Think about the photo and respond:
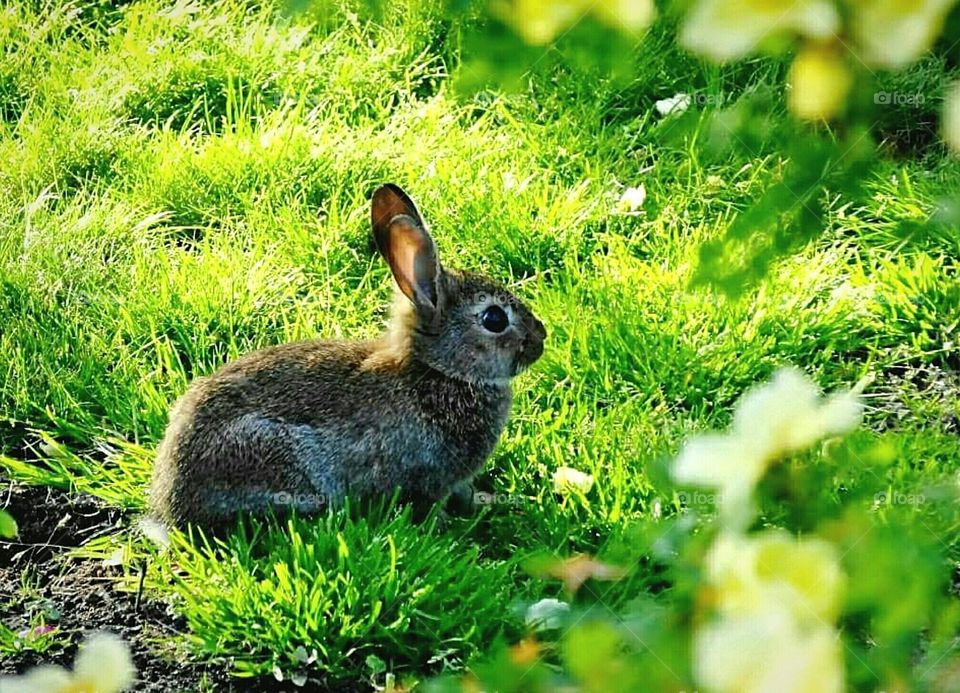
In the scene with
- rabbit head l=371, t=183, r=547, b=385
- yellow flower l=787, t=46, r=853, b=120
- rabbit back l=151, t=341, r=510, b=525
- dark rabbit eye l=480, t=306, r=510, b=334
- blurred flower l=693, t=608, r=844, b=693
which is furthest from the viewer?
dark rabbit eye l=480, t=306, r=510, b=334

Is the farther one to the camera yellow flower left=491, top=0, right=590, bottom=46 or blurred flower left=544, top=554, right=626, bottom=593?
blurred flower left=544, top=554, right=626, bottom=593

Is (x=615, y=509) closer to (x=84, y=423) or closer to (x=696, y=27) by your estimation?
(x=84, y=423)

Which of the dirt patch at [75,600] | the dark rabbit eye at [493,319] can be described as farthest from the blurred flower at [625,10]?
the dark rabbit eye at [493,319]

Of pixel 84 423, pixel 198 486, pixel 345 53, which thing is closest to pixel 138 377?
pixel 84 423

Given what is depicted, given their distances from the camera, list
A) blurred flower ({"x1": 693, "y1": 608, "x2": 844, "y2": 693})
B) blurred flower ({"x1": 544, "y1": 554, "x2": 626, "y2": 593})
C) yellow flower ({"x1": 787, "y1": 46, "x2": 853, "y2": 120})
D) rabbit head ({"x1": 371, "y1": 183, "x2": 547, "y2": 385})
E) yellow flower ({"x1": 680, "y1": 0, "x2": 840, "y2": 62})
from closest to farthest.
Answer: blurred flower ({"x1": 693, "y1": 608, "x2": 844, "y2": 693}), yellow flower ({"x1": 680, "y1": 0, "x2": 840, "y2": 62}), yellow flower ({"x1": 787, "y1": 46, "x2": 853, "y2": 120}), blurred flower ({"x1": 544, "y1": 554, "x2": 626, "y2": 593}), rabbit head ({"x1": 371, "y1": 183, "x2": 547, "y2": 385})

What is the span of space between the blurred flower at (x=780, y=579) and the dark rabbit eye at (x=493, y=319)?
10.2 feet

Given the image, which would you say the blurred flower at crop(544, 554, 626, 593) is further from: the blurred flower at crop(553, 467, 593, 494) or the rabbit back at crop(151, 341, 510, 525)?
the rabbit back at crop(151, 341, 510, 525)

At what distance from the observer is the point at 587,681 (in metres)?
1.27

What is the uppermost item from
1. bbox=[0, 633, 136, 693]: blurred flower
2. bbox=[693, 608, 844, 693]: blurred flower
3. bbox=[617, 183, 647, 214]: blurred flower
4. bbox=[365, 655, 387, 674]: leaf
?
bbox=[693, 608, 844, 693]: blurred flower

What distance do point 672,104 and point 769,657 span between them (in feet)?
16.6

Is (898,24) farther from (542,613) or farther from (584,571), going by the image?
(584,571)

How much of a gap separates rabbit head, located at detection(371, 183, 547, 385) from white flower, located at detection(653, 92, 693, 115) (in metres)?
1.73

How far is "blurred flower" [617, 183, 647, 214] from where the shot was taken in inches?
215

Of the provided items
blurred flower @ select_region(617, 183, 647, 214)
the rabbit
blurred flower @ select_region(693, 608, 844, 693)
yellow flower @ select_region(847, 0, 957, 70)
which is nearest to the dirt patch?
the rabbit
